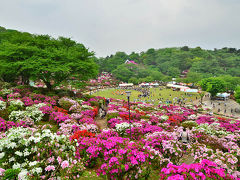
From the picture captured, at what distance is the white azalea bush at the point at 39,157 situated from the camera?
3978 mm

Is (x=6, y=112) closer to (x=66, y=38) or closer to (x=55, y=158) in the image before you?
(x=55, y=158)

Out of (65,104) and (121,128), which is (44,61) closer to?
(65,104)

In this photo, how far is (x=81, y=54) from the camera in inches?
842

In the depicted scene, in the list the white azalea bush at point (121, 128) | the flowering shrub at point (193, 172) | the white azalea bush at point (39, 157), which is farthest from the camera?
the white azalea bush at point (121, 128)

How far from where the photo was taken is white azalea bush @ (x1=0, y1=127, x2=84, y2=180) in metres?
3.98

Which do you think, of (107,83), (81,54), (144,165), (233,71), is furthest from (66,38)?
(233,71)

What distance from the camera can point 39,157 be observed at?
431cm

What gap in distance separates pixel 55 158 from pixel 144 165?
9.90ft

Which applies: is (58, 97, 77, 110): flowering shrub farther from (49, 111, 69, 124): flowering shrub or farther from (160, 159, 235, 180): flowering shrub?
(160, 159, 235, 180): flowering shrub

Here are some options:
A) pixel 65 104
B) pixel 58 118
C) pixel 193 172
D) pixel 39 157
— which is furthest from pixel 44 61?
pixel 193 172

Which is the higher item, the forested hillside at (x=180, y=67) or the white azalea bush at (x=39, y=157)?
the forested hillside at (x=180, y=67)

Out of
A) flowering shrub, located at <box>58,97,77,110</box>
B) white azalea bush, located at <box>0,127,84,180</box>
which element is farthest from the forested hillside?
white azalea bush, located at <box>0,127,84,180</box>

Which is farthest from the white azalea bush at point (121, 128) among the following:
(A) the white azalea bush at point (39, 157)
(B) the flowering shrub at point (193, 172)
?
(B) the flowering shrub at point (193, 172)

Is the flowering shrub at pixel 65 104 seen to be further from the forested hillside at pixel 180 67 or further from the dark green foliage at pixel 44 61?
the forested hillside at pixel 180 67
